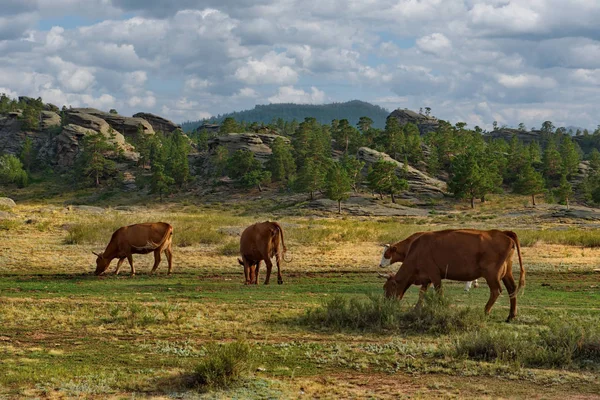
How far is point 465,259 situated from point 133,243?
13689 millimetres

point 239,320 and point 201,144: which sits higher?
point 201,144

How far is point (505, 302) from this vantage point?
16359 mm

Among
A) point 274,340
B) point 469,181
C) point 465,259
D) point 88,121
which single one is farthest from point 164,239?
point 88,121

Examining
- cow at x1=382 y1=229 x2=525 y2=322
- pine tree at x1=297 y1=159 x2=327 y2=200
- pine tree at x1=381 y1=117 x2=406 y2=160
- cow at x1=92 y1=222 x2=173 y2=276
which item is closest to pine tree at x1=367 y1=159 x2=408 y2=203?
pine tree at x1=297 y1=159 x2=327 y2=200

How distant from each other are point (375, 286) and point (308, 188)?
242 ft

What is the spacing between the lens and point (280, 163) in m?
109

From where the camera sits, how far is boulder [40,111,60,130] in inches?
6133

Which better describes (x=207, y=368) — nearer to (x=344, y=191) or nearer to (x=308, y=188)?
(x=344, y=191)

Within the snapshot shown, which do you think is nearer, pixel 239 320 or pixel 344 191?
pixel 239 320

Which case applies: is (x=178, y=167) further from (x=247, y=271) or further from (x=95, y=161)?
(x=247, y=271)

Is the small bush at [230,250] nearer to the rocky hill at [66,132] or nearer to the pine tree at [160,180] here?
the pine tree at [160,180]

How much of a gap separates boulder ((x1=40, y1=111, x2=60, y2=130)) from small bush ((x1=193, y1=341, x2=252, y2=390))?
161 m

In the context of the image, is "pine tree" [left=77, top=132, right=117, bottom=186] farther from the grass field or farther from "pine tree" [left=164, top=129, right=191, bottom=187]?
the grass field

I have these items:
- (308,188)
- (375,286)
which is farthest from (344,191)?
(375,286)
